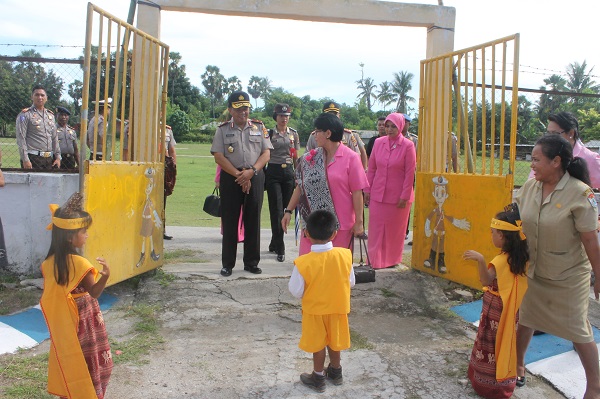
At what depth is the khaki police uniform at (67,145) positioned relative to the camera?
8125 mm

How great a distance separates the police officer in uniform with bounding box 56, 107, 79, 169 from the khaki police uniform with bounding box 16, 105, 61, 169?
32.4 inches


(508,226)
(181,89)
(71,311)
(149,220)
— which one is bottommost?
(71,311)

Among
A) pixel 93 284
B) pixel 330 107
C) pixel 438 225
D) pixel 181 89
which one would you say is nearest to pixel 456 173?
pixel 438 225

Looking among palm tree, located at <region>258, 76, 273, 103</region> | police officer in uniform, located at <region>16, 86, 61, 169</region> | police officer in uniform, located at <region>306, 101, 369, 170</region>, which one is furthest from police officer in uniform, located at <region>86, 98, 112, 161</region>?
palm tree, located at <region>258, 76, 273, 103</region>

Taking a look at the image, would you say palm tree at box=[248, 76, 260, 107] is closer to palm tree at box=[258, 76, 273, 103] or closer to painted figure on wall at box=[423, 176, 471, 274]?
palm tree at box=[258, 76, 273, 103]

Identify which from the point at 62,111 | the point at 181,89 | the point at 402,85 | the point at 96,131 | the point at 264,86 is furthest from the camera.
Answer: the point at 264,86

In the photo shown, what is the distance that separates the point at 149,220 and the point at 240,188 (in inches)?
37.0

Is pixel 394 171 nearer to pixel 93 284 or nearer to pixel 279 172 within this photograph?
pixel 279 172

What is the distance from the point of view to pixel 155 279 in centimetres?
516

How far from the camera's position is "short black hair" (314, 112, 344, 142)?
Result: 4.04m

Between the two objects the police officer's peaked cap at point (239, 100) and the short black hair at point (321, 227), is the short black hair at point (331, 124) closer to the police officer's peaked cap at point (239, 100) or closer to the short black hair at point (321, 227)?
the short black hair at point (321, 227)

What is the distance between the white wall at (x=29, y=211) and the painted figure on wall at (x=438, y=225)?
11.8 feet

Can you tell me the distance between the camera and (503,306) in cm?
308

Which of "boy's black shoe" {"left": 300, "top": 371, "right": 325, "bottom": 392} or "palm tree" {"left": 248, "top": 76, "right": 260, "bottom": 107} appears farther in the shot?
"palm tree" {"left": 248, "top": 76, "right": 260, "bottom": 107}
